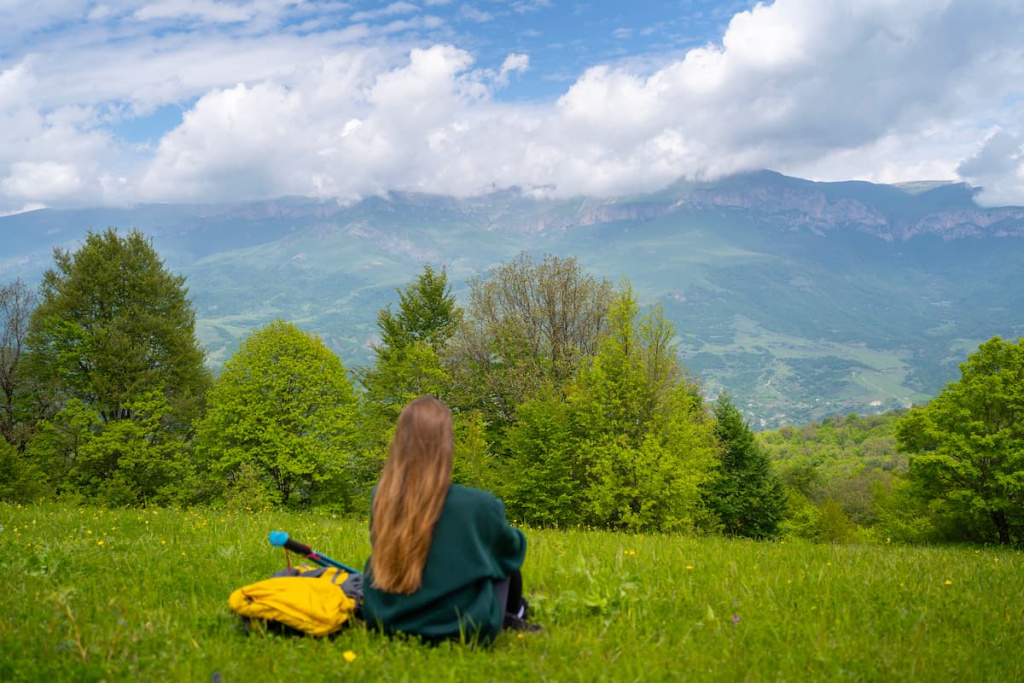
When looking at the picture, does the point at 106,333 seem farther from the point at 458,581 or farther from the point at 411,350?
the point at 458,581

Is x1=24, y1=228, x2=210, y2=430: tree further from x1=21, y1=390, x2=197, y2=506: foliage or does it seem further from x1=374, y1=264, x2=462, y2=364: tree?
x1=374, y1=264, x2=462, y2=364: tree

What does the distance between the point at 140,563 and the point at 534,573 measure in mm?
4322

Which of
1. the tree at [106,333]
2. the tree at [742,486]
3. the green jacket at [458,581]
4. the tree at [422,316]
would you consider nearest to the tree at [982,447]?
the tree at [742,486]

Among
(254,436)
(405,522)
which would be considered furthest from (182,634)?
(254,436)

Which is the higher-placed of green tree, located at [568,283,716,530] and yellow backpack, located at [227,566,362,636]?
yellow backpack, located at [227,566,362,636]

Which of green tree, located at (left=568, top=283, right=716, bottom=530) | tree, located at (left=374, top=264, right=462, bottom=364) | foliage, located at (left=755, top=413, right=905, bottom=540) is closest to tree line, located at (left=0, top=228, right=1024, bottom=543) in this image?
green tree, located at (left=568, top=283, right=716, bottom=530)

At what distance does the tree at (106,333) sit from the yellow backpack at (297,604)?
29.2m

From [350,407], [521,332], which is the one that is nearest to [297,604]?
[350,407]

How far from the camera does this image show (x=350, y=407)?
3297cm

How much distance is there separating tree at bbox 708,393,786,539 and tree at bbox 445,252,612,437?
1147 centimetres

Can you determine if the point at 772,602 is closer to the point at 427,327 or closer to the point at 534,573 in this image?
the point at 534,573

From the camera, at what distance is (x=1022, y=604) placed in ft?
19.1

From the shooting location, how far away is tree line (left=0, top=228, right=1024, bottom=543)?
2450 centimetres

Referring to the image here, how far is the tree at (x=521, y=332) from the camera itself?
113 feet
